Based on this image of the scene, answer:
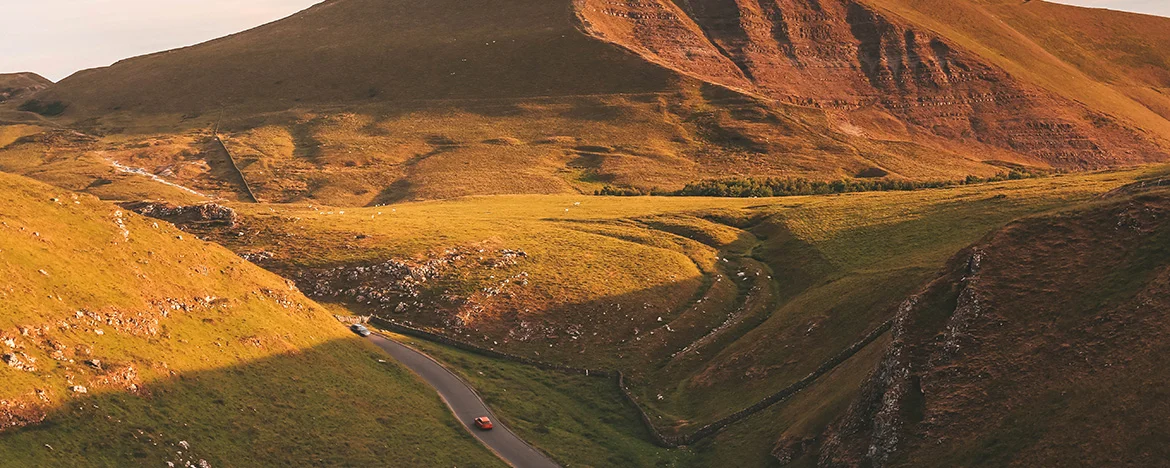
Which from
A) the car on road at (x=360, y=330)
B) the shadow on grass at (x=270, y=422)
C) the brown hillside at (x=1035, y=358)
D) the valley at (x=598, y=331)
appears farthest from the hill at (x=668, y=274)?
the shadow on grass at (x=270, y=422)

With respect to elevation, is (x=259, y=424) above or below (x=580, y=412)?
above

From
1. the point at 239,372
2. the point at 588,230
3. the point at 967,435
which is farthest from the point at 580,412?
the point at 588,230

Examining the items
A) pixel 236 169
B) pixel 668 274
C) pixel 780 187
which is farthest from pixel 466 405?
pixel 236 169

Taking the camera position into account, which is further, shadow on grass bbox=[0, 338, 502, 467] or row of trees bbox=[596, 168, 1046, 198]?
row of trees bbox=[596, 168, 1046, 198]

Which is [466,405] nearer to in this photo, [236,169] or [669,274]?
[669,274]

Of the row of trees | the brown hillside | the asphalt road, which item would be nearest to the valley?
the brown hillside

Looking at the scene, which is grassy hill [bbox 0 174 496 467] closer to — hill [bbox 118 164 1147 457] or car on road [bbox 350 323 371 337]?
car on road [bbox 350 323 371 337]

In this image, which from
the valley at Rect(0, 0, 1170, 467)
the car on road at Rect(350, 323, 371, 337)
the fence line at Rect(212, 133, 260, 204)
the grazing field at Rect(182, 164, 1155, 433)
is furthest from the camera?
the fence line at Rect(212, 133, 260, 204)

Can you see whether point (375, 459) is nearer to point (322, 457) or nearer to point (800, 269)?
point (322, 457)
